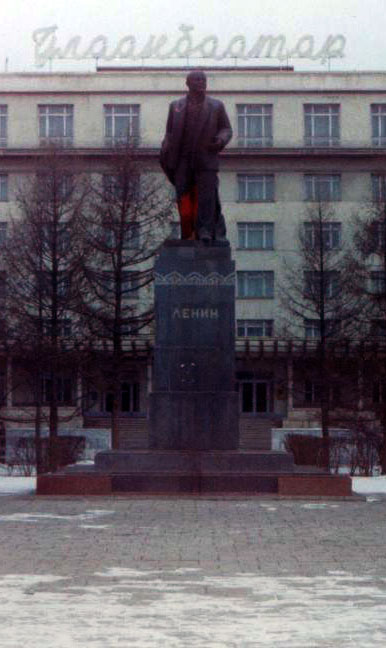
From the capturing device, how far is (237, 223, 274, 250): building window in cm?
6588

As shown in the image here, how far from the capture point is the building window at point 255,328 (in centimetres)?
6512

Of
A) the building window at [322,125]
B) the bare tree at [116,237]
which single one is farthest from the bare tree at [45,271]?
the building window at [322,125]

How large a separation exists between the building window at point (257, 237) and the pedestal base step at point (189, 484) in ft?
153

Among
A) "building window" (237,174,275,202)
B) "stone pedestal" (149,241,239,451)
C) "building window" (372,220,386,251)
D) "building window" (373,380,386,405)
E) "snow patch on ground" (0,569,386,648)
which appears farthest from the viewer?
"building window" (237,174,275,202)

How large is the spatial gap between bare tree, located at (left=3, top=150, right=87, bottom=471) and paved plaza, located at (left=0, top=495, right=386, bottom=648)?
1990 cm

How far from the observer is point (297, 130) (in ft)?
214

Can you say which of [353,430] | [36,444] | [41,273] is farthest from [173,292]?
[353,430]

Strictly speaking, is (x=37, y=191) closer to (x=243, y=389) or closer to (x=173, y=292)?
(x=173, y=292)

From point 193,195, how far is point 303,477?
5705 millimetres

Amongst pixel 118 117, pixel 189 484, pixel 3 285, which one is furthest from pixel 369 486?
pixel 118 117

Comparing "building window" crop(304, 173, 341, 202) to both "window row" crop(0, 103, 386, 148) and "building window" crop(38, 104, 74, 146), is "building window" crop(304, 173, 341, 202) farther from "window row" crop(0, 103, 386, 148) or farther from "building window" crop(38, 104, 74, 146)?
"building window" crop(38, 104, 74, 146)

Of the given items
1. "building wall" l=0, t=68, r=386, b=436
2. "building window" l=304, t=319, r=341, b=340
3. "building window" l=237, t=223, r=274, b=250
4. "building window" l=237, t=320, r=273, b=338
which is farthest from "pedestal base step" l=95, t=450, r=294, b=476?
"building window" l=237, t=223, r=274, b=250

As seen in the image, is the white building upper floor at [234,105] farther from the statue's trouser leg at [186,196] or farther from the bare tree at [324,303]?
the statue's trouser leg at [186,196]

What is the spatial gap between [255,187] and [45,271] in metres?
29.7
